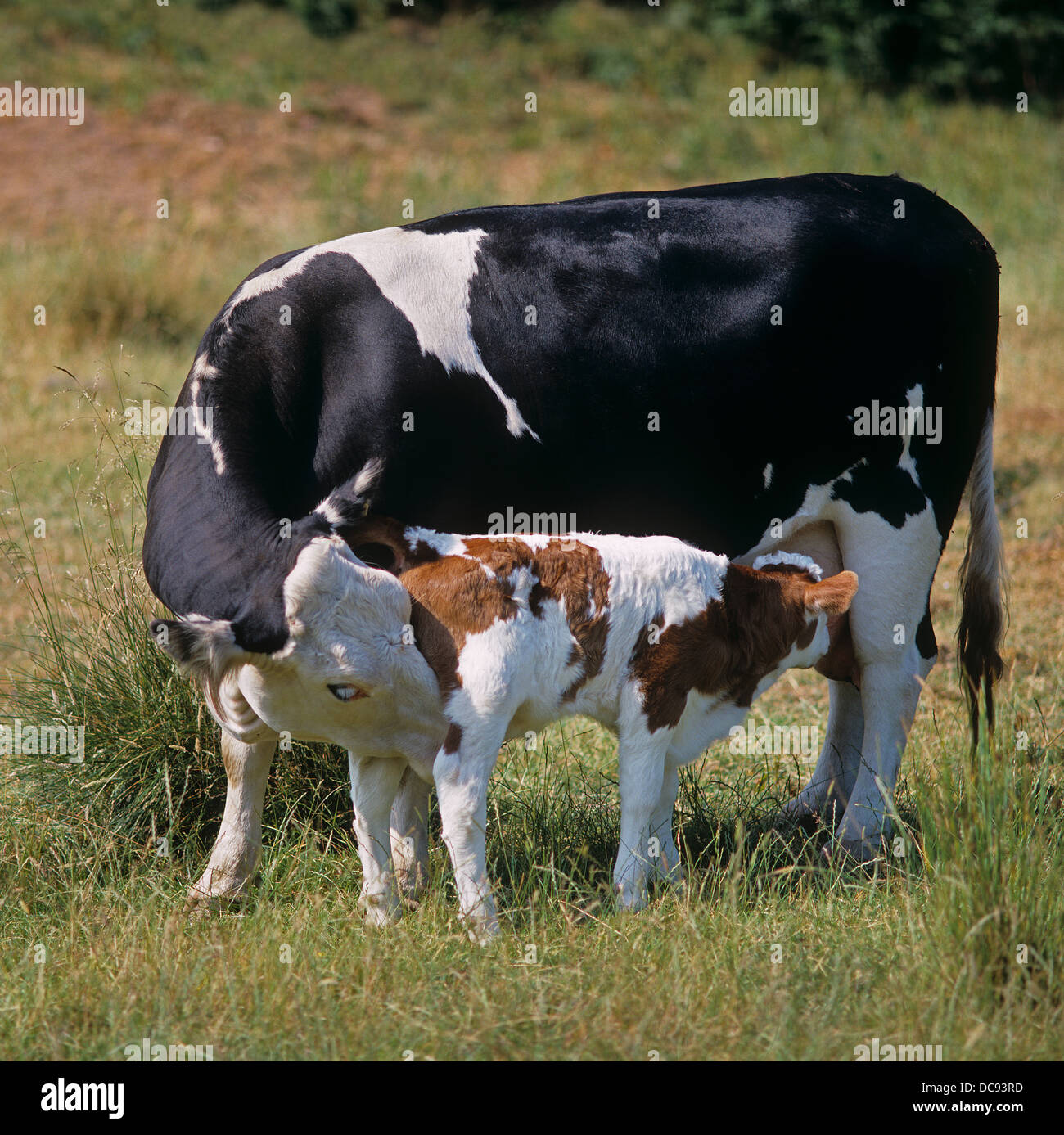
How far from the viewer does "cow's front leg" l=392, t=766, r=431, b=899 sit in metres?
4.06

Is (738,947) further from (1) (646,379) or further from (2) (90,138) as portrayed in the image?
(2) (90,138)

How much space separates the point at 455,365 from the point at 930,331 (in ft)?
5.42

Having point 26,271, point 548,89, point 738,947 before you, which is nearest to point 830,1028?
point 738,947

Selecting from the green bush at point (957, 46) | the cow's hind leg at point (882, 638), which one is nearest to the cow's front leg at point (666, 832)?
the cow's hind leg at point (882, 638)

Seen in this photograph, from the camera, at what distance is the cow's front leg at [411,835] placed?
4.06 meters

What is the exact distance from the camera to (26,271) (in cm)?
1118

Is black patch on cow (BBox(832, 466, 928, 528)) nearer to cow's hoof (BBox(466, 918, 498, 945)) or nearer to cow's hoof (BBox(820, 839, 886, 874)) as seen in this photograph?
cow's hoof (BBox(820, 839, 886, 874))

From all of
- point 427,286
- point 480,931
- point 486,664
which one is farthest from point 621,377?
point 480,931

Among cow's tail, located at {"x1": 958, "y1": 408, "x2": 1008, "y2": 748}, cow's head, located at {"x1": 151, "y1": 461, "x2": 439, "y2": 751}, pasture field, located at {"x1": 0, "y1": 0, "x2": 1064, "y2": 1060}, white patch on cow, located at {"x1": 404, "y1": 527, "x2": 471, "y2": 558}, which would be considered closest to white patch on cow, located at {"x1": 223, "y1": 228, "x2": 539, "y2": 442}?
white patch on cow, located at {"x1": 404, "y1": 527, "x2": 471, "y2": 558}

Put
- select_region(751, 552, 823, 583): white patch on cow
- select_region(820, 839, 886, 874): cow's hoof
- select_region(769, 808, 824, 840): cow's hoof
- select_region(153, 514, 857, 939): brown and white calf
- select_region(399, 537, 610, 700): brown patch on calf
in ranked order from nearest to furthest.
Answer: select_region(153, 514, 857, 939): brown and white calf → select_region(399, 537, 610, 700): brown patch on calf → select_region(751, 552, 823, 583): white patch on cow → select_region(820, 839, 886, 874): cow's hoof → select_region(769, 808, 824, 840): cow's hoof

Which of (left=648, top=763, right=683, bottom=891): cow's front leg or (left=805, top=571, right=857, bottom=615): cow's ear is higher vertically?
(left=805, top=571, right=857, bottom=615): cow's ear

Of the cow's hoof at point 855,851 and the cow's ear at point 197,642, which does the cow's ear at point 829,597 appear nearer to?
the cow's hoof at point 855,851

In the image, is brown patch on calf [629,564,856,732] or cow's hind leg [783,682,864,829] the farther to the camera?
cow's hind leg [783,682,864,829]

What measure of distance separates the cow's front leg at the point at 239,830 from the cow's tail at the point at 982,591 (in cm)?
257
